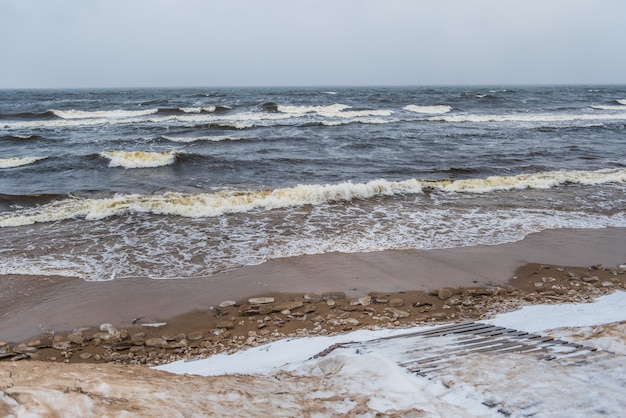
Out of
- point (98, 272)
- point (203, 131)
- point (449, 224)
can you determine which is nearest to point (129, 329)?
point (98, 272)

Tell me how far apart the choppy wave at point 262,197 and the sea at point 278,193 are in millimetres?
46

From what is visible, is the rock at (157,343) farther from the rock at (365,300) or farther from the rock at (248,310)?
the rock at (365,300)

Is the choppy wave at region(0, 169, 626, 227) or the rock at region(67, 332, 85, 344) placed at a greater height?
the choppy wave at region(0, 169, 626, 227)

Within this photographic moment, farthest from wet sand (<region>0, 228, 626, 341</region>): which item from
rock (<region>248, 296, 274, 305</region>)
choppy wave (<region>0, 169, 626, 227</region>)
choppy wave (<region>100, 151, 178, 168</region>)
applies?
choppy wave (<region>100, 151, 178, 168</region>)

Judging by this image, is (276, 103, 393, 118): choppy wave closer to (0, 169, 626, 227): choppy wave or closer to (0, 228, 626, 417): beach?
(0, 169, 626, 227): choppy wave

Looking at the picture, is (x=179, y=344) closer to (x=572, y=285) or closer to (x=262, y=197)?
(x=572, y=285)

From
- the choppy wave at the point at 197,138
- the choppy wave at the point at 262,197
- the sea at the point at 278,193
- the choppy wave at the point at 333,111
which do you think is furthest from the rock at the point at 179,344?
the choppy wave at the point at 333,111

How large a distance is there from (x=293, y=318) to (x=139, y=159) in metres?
14.9

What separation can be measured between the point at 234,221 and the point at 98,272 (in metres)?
3.54

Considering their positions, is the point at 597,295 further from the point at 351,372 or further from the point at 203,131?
the point at 203,131

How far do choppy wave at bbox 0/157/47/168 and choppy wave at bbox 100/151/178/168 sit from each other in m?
3.03

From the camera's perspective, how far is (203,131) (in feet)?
89.5

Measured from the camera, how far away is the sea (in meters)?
8.25

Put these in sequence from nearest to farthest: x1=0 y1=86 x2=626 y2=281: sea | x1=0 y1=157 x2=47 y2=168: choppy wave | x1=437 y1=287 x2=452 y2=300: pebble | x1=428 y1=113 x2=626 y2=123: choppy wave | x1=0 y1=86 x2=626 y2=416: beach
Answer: x1=0 y1=86 x2=626 y2=416: beach, x1=437 y1=287 x2=452 y2=300: pebble, x1=0 y1=86 x2=626 y2=281: sea, x1=0 y1=157 x2=47 y2=168: choppy wave, x1=428 y1=113 x2=626 y2=123: choppy wave
